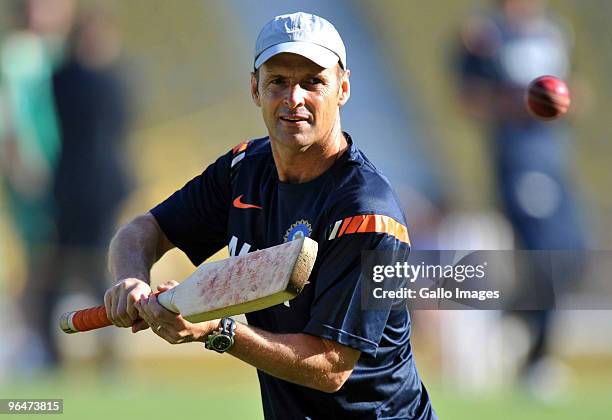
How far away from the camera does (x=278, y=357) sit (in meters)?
3.57

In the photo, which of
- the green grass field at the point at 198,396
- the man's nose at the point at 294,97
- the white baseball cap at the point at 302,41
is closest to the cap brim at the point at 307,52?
the white baseball cap at the point at 302,41

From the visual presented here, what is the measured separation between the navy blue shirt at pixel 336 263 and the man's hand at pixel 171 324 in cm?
44

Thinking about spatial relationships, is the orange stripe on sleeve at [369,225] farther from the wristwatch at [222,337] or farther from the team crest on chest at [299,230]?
the wristwatch at [222,337]

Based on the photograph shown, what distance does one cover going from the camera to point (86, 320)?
377 centimetres

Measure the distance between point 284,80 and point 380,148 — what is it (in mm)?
5727

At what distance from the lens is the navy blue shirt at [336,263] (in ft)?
12.3

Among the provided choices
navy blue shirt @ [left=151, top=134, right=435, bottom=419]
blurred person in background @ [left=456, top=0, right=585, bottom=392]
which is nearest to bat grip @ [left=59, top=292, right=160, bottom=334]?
navy blue shirt @ [left=151, top=134, right=435, bottom=419]

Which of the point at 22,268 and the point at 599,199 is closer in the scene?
the point at 22,268

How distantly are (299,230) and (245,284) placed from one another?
29.2 inches

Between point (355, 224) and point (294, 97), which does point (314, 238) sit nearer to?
point (355, 224)

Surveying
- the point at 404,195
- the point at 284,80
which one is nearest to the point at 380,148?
the point at 404,195

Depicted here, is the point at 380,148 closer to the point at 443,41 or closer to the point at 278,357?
the point at 443,41

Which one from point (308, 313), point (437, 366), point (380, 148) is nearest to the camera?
point (308, 313)

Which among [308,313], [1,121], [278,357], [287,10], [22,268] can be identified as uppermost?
[287,10]
